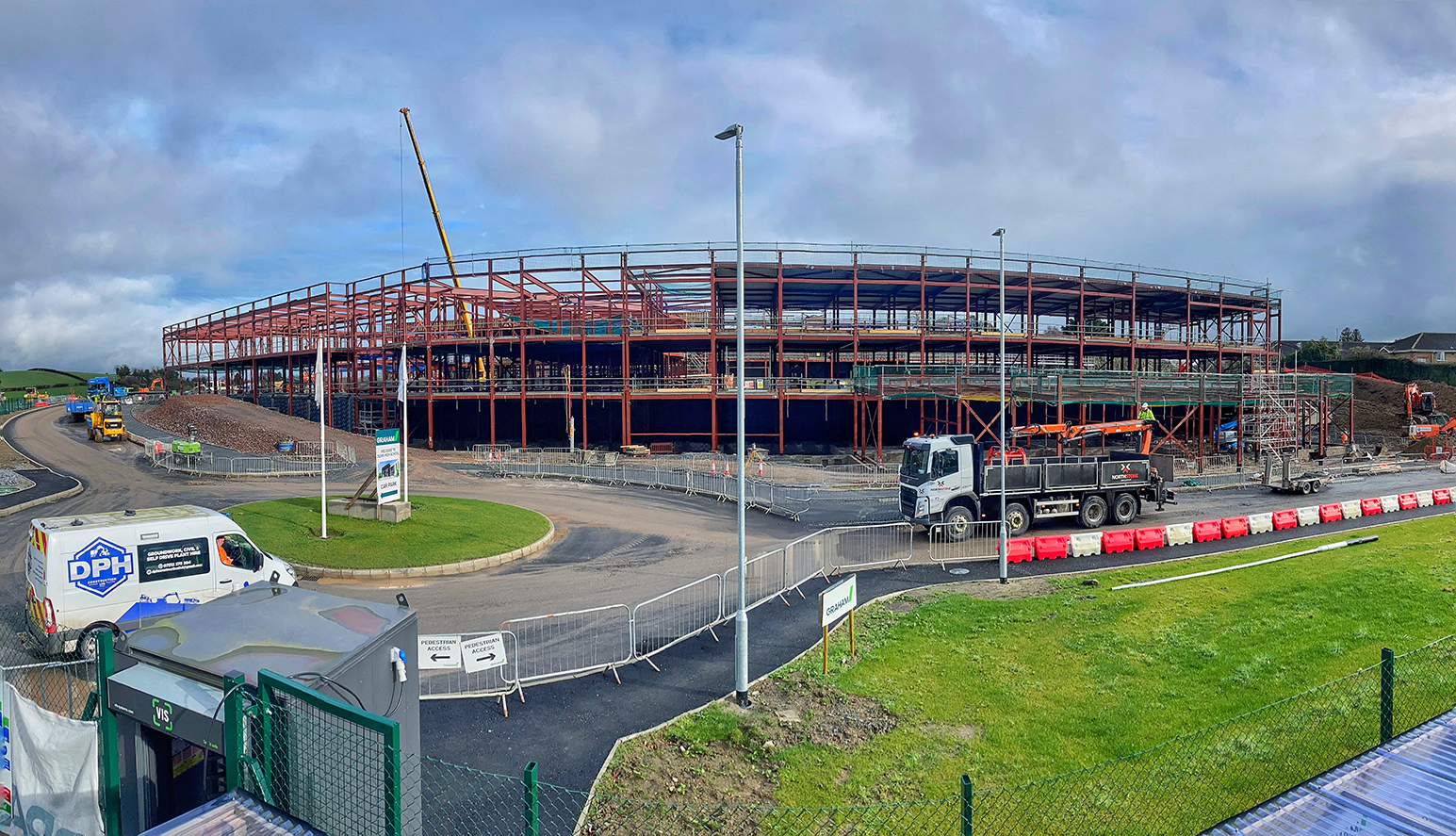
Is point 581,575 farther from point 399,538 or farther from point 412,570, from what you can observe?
point 399,538

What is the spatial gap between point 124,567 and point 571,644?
732 centimetres

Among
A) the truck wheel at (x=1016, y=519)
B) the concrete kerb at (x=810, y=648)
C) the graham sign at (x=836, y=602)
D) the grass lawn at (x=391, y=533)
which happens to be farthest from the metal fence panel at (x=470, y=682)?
the truck wheel at (x=1016, y=519)

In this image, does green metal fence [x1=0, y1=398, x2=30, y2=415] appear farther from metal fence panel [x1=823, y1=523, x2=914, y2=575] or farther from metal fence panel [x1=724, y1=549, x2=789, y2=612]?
metal fence panel [x1=823, y1=523, x2=914, y2=575]

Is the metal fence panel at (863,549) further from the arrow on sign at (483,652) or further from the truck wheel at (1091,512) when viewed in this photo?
the arrow on sign at (483,652)

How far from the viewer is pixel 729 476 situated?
32656mm

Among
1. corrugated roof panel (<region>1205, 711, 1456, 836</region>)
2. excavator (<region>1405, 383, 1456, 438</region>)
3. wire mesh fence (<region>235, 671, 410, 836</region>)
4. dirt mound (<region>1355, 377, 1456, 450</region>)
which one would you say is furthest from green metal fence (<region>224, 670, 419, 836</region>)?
dirt mound (<region>1355, 377, 1456, 450</region>)

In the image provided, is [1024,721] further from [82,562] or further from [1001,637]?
[82,562]

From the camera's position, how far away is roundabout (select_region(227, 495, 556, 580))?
17641mm

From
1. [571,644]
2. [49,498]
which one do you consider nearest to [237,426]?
[49,498]

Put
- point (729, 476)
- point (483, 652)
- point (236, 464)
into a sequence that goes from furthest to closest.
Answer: point (236, 464)
point (729, 476)
point (483, 652)

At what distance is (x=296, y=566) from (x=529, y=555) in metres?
5.55

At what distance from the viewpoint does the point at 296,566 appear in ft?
57.1

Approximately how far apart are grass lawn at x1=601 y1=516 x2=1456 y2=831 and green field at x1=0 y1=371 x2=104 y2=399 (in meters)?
138

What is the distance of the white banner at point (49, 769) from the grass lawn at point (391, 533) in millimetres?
12095
